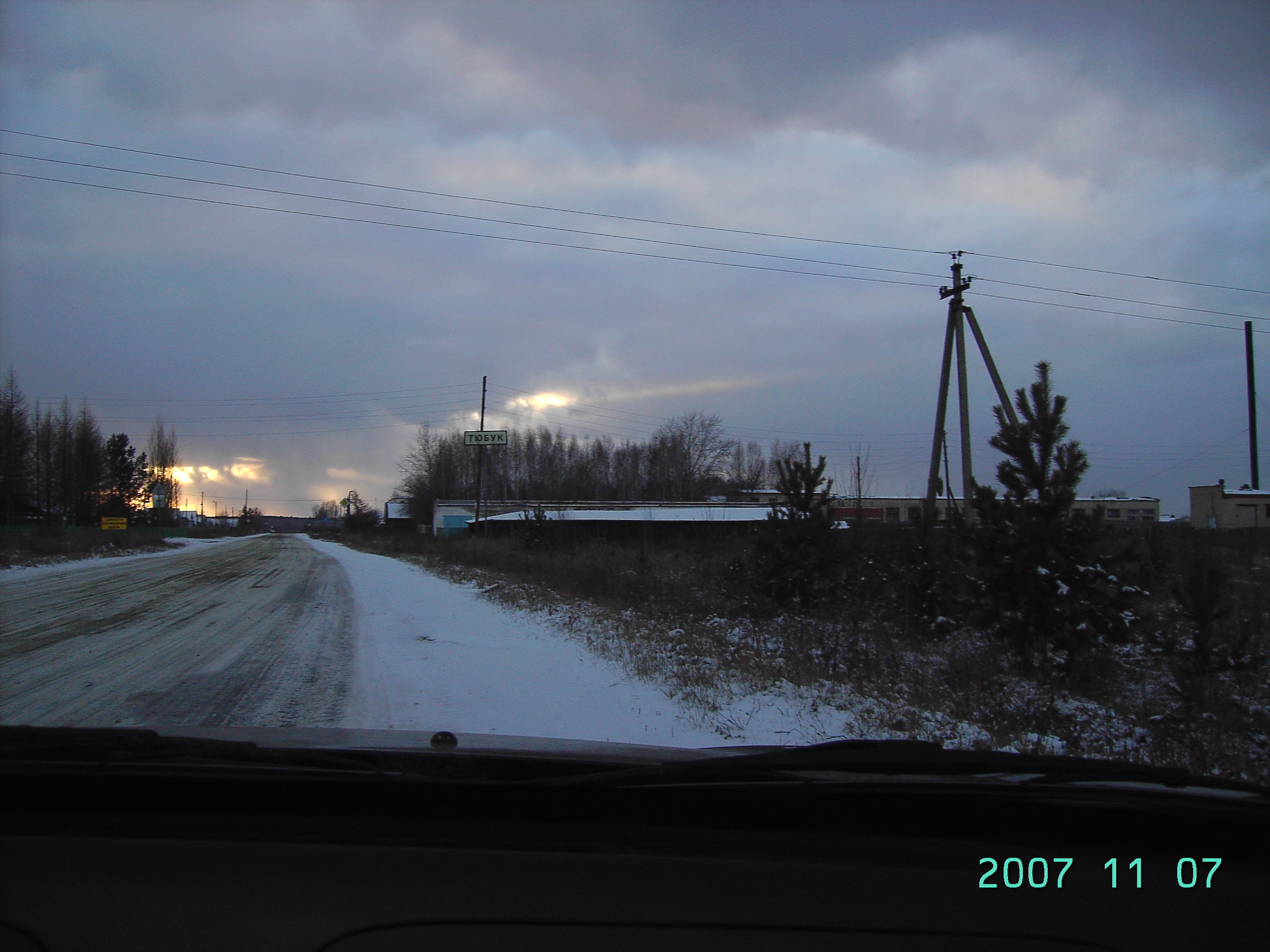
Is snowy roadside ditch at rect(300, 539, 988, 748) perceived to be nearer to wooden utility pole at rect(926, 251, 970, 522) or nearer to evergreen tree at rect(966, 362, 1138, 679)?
evergreen tree at rect(966, 362, 1138, 679)

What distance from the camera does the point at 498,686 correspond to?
8.34 metres

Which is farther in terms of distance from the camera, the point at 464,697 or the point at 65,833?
the point at 464,697

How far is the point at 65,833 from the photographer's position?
1.81 m

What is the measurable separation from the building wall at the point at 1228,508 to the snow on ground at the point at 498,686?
46.0m

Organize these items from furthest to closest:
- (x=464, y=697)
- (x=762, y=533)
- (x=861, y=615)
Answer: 1. (x=762, y=533)
2. (x=861, y=615)
3. (x=464, y=697)

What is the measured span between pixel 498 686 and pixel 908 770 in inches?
262

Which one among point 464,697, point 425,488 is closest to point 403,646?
point 464,697

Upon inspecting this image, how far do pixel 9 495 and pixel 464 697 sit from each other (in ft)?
136

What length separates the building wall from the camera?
43844mm

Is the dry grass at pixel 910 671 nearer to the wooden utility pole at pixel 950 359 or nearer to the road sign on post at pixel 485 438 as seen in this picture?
the wooden utility pole at pixel 950 359

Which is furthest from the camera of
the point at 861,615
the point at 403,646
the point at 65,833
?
the point at 861,615

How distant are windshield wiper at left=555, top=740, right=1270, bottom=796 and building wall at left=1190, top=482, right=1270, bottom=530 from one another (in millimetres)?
50515

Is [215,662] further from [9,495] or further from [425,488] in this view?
[425,488]
